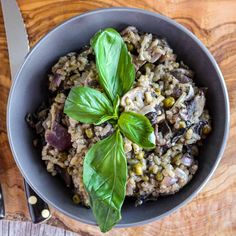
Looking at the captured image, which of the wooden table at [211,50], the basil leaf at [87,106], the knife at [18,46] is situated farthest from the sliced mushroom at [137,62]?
the knife at [18,46]

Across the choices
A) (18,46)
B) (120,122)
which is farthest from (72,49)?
(120,122)

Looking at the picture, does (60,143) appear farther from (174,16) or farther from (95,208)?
(174,16)

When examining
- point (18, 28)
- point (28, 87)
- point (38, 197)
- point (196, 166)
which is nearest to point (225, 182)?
point (196, 166)

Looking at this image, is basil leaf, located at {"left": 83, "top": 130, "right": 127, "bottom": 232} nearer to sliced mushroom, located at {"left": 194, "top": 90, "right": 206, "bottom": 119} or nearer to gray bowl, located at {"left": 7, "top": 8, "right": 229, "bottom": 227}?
gray bowl, located at {"left": 7, "top": 8, "right": 229, "bottom": 227}

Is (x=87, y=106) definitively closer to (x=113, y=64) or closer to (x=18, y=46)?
(x=113, y=64)

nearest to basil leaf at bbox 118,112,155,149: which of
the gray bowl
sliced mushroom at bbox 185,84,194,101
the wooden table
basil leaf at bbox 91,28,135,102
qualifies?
basil leaf at bbox 91,28,135,102

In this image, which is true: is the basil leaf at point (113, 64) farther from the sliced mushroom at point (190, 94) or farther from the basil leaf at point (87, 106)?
the sliced mushroom at point (190, 94)

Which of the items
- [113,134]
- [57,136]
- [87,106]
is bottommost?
[57,136]
